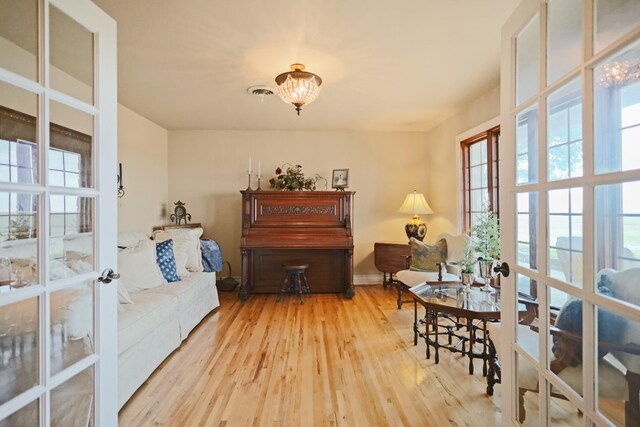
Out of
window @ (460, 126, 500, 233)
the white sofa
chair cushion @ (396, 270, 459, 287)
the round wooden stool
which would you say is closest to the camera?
the white sofa

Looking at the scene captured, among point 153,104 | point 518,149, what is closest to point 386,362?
point 518,149

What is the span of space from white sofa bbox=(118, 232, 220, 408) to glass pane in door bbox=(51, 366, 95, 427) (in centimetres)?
54

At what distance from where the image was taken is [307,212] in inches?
166

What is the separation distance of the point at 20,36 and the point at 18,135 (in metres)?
0.33

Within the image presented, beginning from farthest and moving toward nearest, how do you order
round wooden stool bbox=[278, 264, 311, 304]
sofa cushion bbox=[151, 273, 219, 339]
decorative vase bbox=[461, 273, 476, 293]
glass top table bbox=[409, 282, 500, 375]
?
round wooden stool bbox=[278, 264, 311, 304] → sofa cushion bbox=[151, 273, 219, 339] → decorative vase bbox=[461, 273, 476, 293] → glass top table bbox=[409, 282, 500, 375]

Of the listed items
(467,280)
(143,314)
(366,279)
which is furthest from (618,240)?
(366,279)

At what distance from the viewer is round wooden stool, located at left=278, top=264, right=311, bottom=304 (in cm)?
386

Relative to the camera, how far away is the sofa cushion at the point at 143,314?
1.83 meters

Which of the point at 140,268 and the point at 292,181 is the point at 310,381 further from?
the point at 292,181

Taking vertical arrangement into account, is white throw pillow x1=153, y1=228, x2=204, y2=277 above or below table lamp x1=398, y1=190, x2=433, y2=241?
below

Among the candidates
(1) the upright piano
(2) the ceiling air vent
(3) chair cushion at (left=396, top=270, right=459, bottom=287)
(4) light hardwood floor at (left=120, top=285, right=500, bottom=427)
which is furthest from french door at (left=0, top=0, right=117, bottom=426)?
(3) chair cushion at (left=396, top=270, right=459, bottom=287)

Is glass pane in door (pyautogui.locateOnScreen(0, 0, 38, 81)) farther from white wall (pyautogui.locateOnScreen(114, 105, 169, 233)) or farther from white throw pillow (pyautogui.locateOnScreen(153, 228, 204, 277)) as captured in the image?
white wall (pyautogui.locateOnScreen(114, 105, 169, 233))

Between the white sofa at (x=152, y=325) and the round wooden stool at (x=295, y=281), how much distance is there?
1142mm

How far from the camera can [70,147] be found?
1170mm
